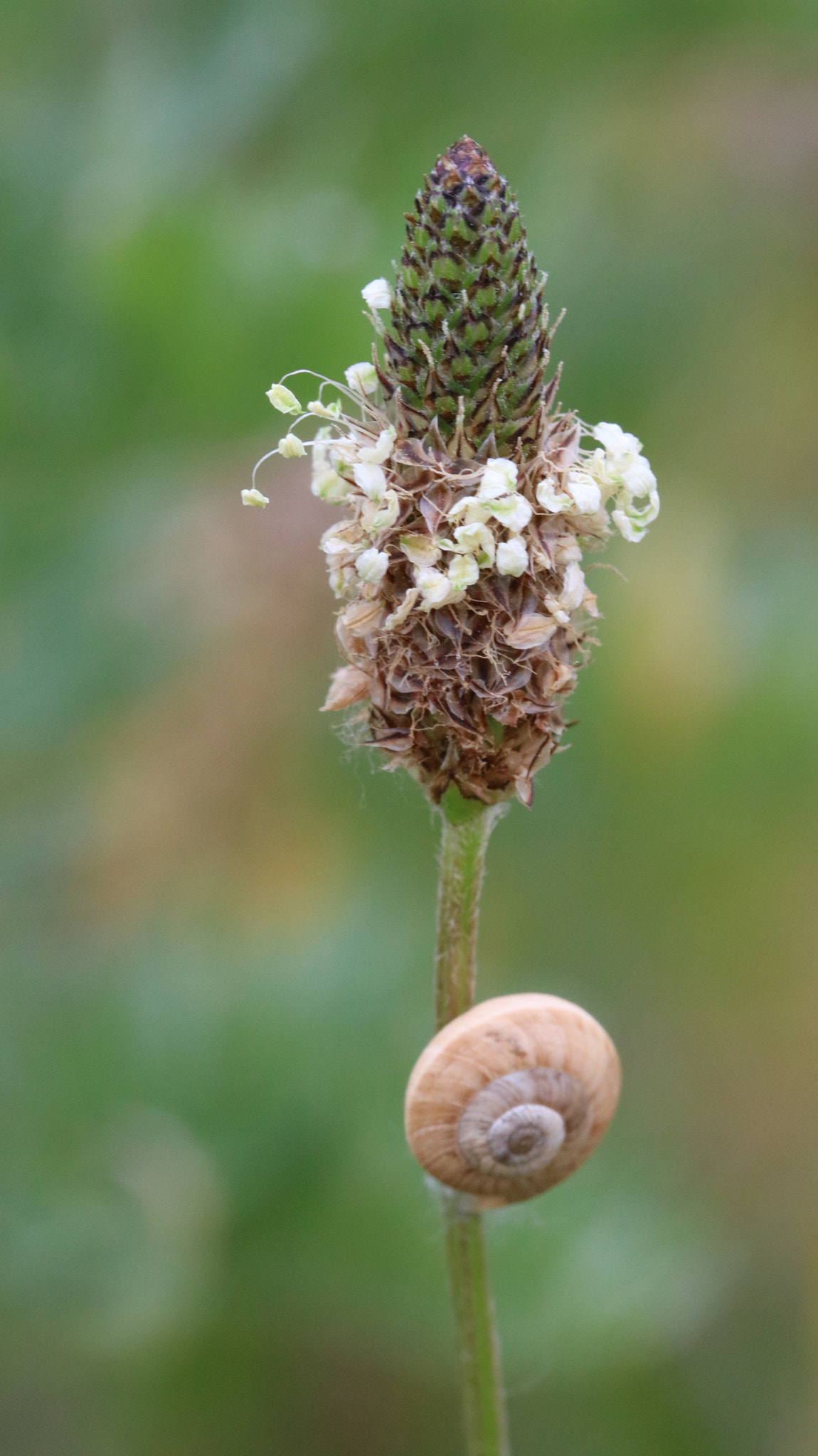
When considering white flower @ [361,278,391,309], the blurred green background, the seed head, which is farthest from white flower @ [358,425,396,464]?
the blurred green background

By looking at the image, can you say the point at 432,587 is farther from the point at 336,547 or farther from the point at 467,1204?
the point at 467,1204

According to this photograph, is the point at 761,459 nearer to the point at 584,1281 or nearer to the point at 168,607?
the point at 168,607

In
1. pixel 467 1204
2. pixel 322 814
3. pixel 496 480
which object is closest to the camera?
pixel 496 480

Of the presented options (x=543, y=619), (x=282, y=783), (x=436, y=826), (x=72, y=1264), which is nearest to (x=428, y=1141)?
(x=543, y=619)

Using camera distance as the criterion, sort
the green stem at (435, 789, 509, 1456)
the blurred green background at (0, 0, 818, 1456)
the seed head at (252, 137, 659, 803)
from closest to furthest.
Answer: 1. the seed head at (252, 137, 659, 803)
2. the green stem at (435, 789, 509, 1456)
3. the blurred green background at (0, 0, 818, 1456)

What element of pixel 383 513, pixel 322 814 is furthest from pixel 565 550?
pixel 322 814

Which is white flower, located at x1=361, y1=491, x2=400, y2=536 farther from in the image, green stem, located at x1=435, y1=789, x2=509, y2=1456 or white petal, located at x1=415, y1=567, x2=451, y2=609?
green stem, located at x1=435, y1=789, x2=509, y2=1456

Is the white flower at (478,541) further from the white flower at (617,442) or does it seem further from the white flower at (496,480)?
the white flower at (617,442)
